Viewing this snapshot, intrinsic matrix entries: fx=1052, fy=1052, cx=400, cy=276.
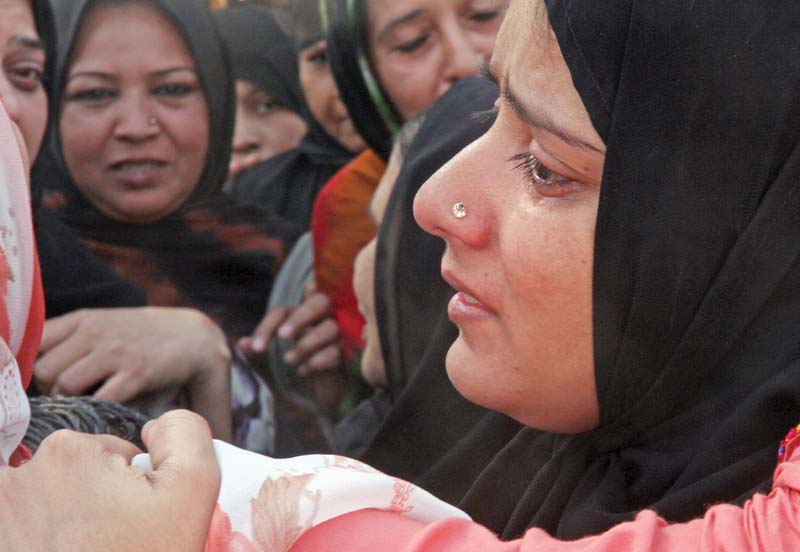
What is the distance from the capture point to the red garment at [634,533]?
72 cm

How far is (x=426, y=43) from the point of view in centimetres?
239

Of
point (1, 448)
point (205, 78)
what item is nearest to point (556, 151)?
point (1, 448)

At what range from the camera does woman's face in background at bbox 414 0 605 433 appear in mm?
1001

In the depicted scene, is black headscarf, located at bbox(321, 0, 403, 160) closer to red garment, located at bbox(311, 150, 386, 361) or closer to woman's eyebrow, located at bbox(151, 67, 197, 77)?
red garment, located at bbox(311, 150, 386, 361)

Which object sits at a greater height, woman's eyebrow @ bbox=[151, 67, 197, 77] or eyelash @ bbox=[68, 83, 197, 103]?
woman's eyebrow @ bbox=[151, 67, 197, 77]

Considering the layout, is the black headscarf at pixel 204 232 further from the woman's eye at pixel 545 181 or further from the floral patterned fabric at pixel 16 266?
the woman's eye at pixel 545 181

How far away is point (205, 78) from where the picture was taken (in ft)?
7.51

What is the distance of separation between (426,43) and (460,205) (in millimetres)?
1404

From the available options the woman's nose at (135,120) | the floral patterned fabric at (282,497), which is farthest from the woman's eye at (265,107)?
the floral patterned fabric at (282,497)

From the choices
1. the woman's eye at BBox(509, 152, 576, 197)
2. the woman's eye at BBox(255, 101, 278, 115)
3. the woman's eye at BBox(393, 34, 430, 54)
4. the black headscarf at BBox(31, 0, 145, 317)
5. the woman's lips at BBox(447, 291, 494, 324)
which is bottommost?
the black headscarf at BBox(31, 0, 145, 317)

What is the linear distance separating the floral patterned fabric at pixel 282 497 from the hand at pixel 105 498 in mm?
15

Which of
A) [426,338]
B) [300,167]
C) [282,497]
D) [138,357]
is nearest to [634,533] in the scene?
[282,497]

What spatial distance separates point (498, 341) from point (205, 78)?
4.63ft

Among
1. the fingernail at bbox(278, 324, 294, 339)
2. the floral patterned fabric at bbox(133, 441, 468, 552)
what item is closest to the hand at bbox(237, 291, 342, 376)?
the fingernail at bbox(278, 324, 294, 339)
